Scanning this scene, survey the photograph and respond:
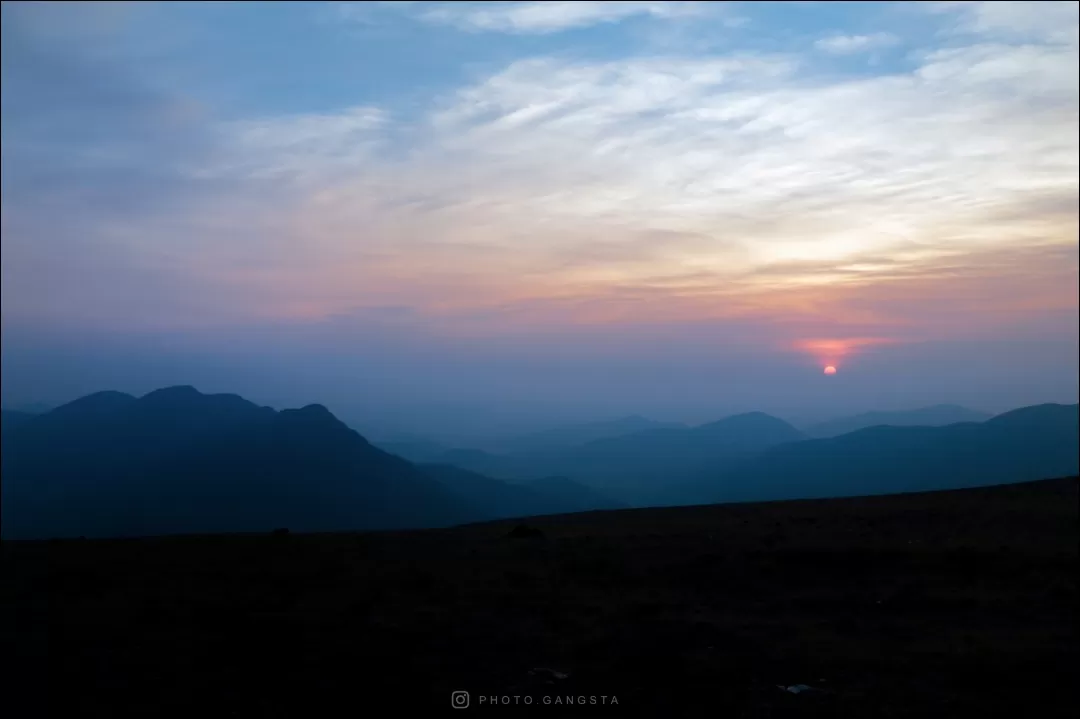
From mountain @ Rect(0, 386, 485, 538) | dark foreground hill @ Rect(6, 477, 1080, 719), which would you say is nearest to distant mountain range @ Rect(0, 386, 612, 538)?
mountain @ Rect(0, 386, 485, 538)

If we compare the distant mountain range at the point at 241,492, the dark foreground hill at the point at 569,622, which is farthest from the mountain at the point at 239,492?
the dark foreground hill at the point at 569,622

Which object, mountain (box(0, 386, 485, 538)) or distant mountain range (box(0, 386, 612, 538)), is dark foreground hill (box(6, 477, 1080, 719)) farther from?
mountain (box(0, 386, 485, 538))

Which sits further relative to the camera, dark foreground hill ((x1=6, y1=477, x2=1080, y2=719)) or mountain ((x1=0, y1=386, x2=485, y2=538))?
mountain ((x1=0, y1=386, x2=485, y2=538))

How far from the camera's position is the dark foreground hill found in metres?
12.2

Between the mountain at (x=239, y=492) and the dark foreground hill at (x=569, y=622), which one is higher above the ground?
the dark foreground hill at (x=569, y=622)

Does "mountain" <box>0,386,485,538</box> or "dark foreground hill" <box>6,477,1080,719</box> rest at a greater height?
"dark foreground hill" <box>6,477,1080,719</box>

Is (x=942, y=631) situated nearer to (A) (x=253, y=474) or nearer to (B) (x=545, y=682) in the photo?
(B) (x=545, y=682)

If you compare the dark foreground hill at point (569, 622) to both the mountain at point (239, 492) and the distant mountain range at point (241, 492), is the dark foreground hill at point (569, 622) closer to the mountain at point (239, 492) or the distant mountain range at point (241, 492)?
the distant mountain range at point (241, 492)

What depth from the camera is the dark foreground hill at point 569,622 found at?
1221 cm

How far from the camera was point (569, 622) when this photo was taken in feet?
54.8

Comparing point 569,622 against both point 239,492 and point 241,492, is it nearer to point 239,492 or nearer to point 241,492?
point 241,492

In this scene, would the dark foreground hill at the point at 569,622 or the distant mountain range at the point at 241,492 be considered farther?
the distant mountain range at the point at 241,492

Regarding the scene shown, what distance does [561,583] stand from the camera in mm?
20594

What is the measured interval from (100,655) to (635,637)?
10464 millimetres
